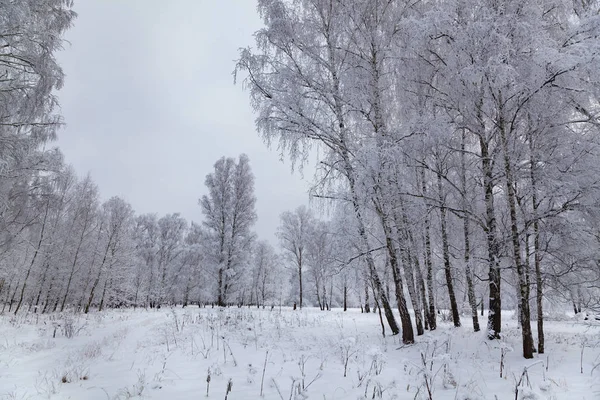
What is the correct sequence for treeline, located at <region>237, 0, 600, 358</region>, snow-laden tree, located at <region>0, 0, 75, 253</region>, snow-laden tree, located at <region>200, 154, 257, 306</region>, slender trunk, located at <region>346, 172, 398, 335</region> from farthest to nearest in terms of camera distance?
snow-laden tree, located at <region>200, 154, 257, 306</region>, slender trunk, located at <region>346, 172, 398, 335</region>, snow-laden tree, located at <region>0, 0, 75, 253</region>, treeline, located at <region>237, 0, 600, 358</region>

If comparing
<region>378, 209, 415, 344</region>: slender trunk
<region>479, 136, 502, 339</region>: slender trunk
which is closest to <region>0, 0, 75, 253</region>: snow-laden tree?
<region>378, 209, 415, 344</region>: slender trunk

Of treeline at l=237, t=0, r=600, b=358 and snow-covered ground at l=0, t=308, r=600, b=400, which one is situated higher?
treeline at l=237, t=0, r=600, b=358

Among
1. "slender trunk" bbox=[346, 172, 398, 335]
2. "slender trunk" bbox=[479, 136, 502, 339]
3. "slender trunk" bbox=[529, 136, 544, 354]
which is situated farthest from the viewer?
"slender trunk" bbox=[346, 172, 398, 335]

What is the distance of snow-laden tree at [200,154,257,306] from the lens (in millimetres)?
19797

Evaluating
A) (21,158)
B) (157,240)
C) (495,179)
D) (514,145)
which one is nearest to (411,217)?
(495,179)

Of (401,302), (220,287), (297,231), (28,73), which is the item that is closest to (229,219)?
(220,287)

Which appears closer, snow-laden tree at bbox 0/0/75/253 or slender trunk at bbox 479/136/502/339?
snow-laden tree at bbox 0/0/75/253

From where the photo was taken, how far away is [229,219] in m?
20.8

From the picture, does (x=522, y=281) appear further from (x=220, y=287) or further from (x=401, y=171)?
(x=220, y=287)

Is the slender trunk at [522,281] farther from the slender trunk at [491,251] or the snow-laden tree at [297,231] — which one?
the snow-laden tree at [297,231]

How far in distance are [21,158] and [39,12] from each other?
11.7 feet

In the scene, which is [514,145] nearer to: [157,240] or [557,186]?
[557,186]

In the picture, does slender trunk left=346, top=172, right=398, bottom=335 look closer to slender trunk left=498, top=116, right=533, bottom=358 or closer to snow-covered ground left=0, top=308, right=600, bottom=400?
snow-covered ground left=0, top=308, right=600, bottom=400

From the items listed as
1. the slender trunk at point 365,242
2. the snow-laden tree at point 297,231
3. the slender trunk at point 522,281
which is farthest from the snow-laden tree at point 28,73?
the snow-laden tree at point 297,231
